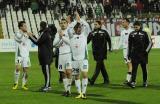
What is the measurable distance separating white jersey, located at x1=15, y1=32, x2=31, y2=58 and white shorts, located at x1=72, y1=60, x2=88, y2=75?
10.4ft

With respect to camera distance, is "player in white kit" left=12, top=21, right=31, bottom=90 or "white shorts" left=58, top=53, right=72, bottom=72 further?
"player in white kit" left=12, top=21, right=31, bottom=90

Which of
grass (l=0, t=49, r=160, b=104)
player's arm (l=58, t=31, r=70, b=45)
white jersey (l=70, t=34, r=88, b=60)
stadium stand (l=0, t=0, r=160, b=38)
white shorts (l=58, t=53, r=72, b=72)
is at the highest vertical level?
stadium stand (l=0, t=0, r=160, b=38)

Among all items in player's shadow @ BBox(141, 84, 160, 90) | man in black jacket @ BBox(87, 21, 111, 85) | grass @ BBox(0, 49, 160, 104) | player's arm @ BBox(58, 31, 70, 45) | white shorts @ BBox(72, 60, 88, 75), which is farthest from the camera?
man in black jacket @ BBox(87, 21, 111, 85)

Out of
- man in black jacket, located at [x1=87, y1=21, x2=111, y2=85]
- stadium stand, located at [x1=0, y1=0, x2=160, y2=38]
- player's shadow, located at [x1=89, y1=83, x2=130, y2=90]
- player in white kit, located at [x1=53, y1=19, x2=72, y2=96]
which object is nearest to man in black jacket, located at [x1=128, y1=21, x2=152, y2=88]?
player's shadow, located at [x1=89, y1=83, x2=130, y2=90]

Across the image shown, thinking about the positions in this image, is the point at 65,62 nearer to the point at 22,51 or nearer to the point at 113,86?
the point at 22,51

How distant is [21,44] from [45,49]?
4.30 ft

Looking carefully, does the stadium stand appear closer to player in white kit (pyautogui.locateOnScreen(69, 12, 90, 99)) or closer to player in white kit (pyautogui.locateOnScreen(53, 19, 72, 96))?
player in white kit (pyautogui.locateOnScreen(53, 19, 72, 96))

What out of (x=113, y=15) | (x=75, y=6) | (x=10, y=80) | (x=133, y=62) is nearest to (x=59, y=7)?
(x=75, y=6)

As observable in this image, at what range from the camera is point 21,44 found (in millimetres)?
20406

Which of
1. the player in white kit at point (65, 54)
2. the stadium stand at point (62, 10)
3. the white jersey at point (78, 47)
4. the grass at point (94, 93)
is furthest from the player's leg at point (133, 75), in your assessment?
the stadium stand at point (62, 10)

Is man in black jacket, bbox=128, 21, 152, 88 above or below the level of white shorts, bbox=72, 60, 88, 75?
above

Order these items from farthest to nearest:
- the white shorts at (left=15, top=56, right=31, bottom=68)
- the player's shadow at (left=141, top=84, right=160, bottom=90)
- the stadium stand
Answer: the stadium stand, the white shorts at (left=15, top=56, right=31, bottom=68), the player's shadow at (left=141, top=84, right=160, bottom=90)

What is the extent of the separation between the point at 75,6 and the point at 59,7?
4.90ft

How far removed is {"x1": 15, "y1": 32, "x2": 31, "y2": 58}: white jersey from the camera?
20250 millimetres
